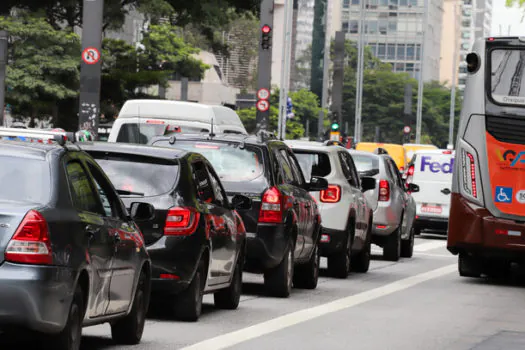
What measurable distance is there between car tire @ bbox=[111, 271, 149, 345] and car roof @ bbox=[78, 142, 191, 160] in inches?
71.9

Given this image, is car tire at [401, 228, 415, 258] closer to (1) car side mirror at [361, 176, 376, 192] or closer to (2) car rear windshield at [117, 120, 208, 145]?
(2) car rear windshield at [117, 120, 208, 145]

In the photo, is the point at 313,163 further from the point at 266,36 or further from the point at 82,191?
the point at 266,36

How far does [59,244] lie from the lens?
837 centimetres

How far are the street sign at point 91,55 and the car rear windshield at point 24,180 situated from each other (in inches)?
735

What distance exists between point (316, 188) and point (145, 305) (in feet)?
21.6

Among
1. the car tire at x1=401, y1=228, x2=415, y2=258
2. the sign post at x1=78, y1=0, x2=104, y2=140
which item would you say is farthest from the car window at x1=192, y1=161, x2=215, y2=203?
the sign post at x1=78, y1=0, x2=104, y2=140

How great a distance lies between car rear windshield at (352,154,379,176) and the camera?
81.7ft

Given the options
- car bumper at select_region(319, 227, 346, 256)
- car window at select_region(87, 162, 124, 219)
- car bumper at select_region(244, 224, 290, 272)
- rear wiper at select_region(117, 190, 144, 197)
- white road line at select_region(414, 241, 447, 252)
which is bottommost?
white road line at select_region(414, 241, 447, 252)

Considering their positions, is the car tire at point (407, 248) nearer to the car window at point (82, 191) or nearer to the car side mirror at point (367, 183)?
the car side mirror at point (367, 183)

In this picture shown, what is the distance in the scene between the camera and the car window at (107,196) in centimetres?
999

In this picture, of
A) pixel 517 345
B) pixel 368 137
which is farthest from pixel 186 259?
pixel 368 137

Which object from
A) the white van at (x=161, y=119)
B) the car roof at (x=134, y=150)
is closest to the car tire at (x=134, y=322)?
the car roof at (x=134, y=150)

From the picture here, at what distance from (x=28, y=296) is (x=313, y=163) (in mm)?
11799

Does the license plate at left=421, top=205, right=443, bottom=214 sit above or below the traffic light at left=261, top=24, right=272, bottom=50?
below
